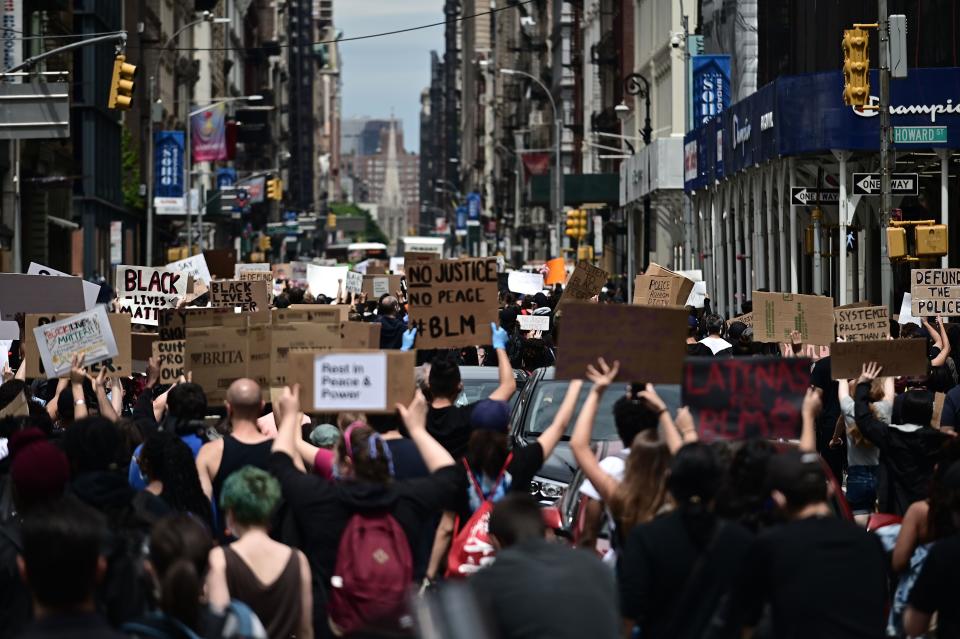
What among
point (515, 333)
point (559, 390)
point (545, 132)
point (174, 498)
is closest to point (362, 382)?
point (174, 498)

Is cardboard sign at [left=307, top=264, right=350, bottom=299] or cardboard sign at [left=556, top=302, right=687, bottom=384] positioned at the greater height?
cardboard sign at [left=307, top=264, right=350, bottom=299]

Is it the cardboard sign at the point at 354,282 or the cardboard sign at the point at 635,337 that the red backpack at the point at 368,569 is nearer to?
the cardboard sign at the point at 635,337

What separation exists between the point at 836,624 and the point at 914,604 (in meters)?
0.65

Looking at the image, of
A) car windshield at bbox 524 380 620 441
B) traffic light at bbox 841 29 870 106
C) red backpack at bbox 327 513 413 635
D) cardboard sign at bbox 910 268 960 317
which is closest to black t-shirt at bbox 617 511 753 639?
red backpack at bbox 327 513 413 635

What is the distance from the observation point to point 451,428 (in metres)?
10.2

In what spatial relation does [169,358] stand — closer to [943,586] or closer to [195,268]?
[943,586]

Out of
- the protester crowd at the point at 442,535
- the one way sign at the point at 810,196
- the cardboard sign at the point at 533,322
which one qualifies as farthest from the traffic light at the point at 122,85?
the protester crowd at the point at 442,535

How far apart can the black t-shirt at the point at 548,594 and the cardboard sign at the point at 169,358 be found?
24.7 feet

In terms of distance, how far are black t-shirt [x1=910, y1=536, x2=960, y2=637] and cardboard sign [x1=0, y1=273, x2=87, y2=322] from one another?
9.94 meters

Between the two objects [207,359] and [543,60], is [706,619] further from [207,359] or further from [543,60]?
[543,60]

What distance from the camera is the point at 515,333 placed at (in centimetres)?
2067

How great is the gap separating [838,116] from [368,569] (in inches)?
895

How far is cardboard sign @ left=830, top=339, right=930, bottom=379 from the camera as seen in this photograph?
11.8 m

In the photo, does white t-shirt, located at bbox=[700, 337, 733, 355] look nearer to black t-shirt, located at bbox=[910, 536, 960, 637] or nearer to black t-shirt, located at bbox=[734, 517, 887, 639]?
black t-shirt, located at bbox=[910, 536, 960, 637]
